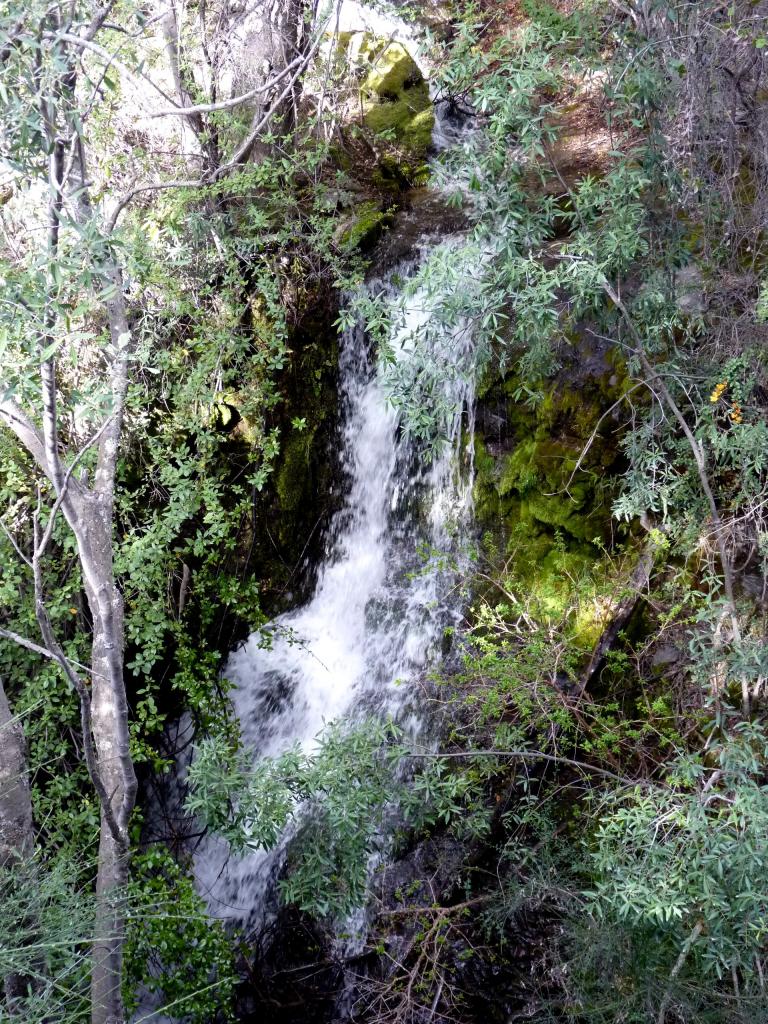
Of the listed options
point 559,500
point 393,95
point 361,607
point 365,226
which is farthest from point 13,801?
point 393,95

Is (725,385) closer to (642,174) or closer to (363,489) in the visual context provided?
(642,174)

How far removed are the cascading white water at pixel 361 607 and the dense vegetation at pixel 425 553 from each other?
21 centimetres

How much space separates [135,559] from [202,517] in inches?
35.4

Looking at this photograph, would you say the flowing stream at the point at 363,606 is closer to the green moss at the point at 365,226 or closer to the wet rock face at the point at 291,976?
the wet rock face at the point at 291,976

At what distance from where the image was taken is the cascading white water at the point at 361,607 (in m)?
6.07

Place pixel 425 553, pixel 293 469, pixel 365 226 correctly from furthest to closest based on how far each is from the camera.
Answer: pixel 365 226 → pixel 293 469 → pixel 425 553

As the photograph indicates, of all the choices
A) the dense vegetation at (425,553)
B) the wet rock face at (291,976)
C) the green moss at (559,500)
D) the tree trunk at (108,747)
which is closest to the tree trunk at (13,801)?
the dense vegetation at (425,553)

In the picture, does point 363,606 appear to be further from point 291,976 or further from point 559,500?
point 291,976

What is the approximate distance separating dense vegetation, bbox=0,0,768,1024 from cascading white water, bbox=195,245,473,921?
0.70 feet

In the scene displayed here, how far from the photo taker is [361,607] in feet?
21.6

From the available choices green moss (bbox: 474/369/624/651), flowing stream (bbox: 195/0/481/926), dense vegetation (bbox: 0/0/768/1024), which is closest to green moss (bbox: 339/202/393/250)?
dense vegetation (bbox: 0/0/768/1024)

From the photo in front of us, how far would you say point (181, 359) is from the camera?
6398mm

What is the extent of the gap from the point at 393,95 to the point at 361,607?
5.74 meters

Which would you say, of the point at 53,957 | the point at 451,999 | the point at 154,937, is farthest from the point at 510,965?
the point at 53,957
